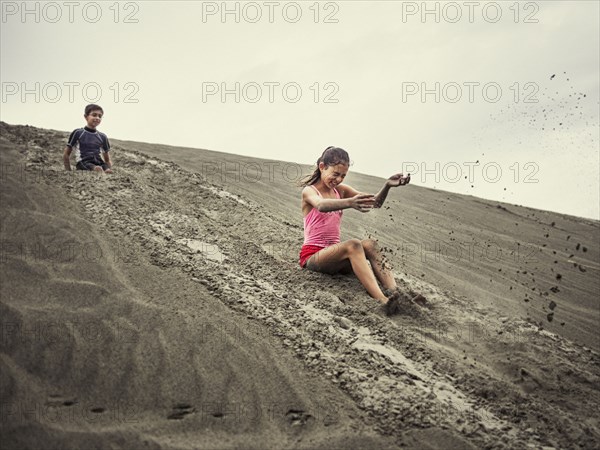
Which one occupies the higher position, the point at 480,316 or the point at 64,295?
the point at 64,295

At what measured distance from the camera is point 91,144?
6.39 metres

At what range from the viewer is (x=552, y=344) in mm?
4297

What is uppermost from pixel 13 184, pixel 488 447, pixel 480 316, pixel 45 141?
pixel 45 141

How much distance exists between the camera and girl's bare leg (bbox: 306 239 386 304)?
4.34m

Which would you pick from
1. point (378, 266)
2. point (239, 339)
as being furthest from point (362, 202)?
point (239, 339)

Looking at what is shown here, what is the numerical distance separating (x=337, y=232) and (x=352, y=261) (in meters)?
0.49

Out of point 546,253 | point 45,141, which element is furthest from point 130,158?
point 546,253

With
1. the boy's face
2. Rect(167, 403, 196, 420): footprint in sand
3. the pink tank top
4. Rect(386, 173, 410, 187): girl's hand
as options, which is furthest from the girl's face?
the boy's face

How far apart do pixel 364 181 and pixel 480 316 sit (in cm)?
710

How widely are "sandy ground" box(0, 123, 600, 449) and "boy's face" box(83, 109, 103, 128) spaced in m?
0.66

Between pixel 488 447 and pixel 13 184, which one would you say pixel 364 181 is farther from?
pixel 488 447

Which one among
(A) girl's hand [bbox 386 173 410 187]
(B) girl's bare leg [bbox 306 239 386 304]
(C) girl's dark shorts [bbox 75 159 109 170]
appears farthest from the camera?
(C) girl's dark shorts [bbox 75 159 109 170]

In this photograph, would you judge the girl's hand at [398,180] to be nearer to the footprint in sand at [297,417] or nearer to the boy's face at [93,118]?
the footprint in sand at [297,417]

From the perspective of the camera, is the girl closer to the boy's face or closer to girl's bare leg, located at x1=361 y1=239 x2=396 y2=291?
girl's bare leg, located at x1=361 y1=239 x2=396 y2=291
